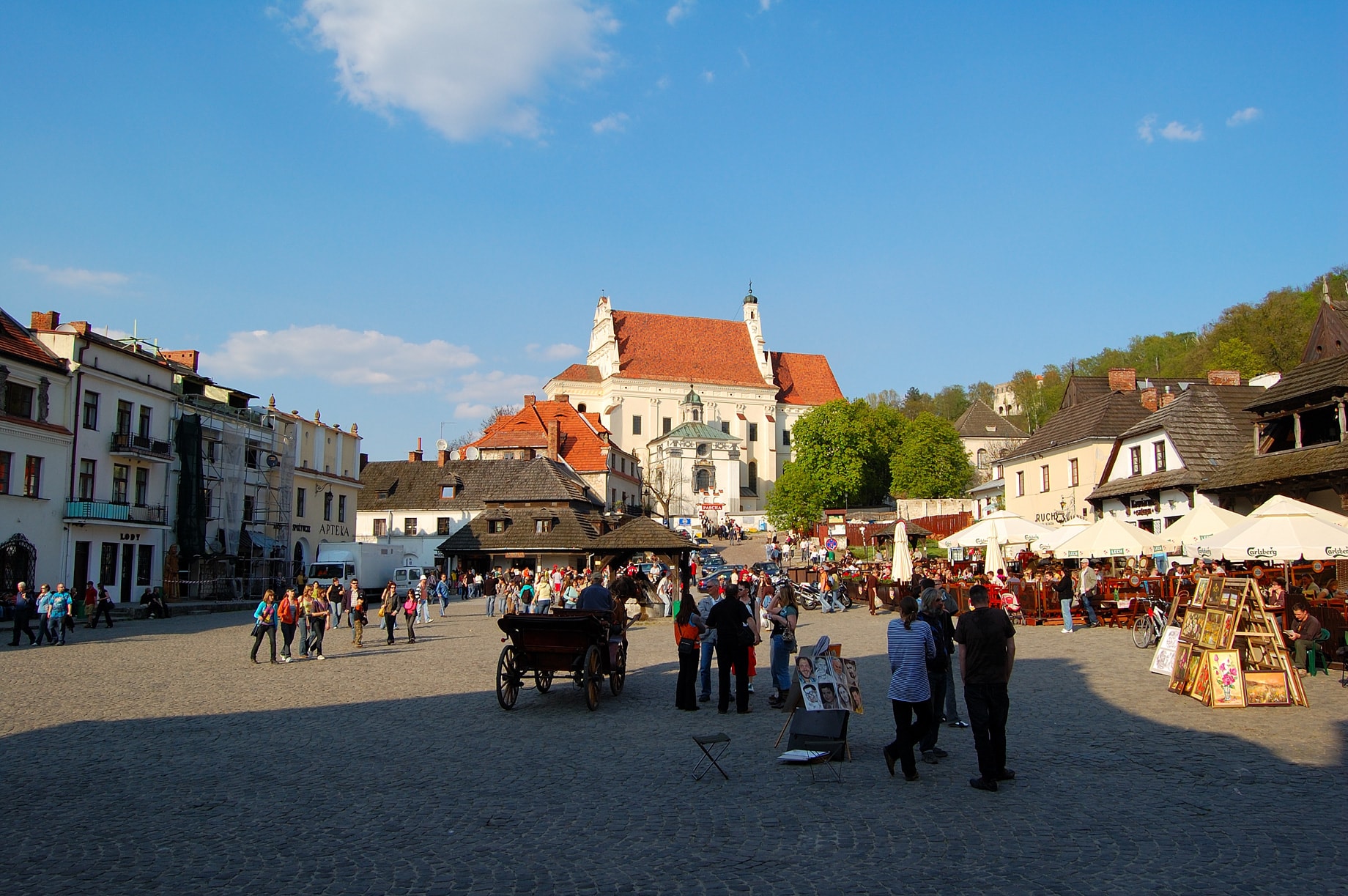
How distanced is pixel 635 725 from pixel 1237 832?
6549 mm

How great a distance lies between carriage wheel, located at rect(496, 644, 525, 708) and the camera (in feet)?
40.9

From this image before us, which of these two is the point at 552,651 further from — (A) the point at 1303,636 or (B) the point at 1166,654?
(A) the point at 1303,636

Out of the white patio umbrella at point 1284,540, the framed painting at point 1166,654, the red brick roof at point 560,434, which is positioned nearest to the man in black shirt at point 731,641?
the framed painting at point 1166,654

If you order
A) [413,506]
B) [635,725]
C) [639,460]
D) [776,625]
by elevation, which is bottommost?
[635,725]

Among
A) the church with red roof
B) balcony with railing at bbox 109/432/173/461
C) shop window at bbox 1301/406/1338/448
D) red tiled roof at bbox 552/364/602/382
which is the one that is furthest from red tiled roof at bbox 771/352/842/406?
shop window at bbox 1301/406/1338/448

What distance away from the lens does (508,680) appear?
40.9 feet

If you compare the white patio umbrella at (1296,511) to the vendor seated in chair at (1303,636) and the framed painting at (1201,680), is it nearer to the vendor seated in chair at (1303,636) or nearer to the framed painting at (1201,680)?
the vendor seated in chair at (1303,636)

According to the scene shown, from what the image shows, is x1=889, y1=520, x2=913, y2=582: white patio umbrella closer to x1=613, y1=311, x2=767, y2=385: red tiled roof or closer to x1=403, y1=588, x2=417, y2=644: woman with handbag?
x1=403, y1=588, x2=417, y2=644: woman with handbag

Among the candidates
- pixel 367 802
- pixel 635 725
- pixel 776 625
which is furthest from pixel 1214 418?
pixel 367 802

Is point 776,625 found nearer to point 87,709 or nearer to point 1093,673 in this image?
point 1093,673

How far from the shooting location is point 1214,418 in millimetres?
30719

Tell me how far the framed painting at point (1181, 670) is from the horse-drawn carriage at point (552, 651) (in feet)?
26.0

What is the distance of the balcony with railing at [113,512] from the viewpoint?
108 ft

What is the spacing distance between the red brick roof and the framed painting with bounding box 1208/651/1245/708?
212ft
